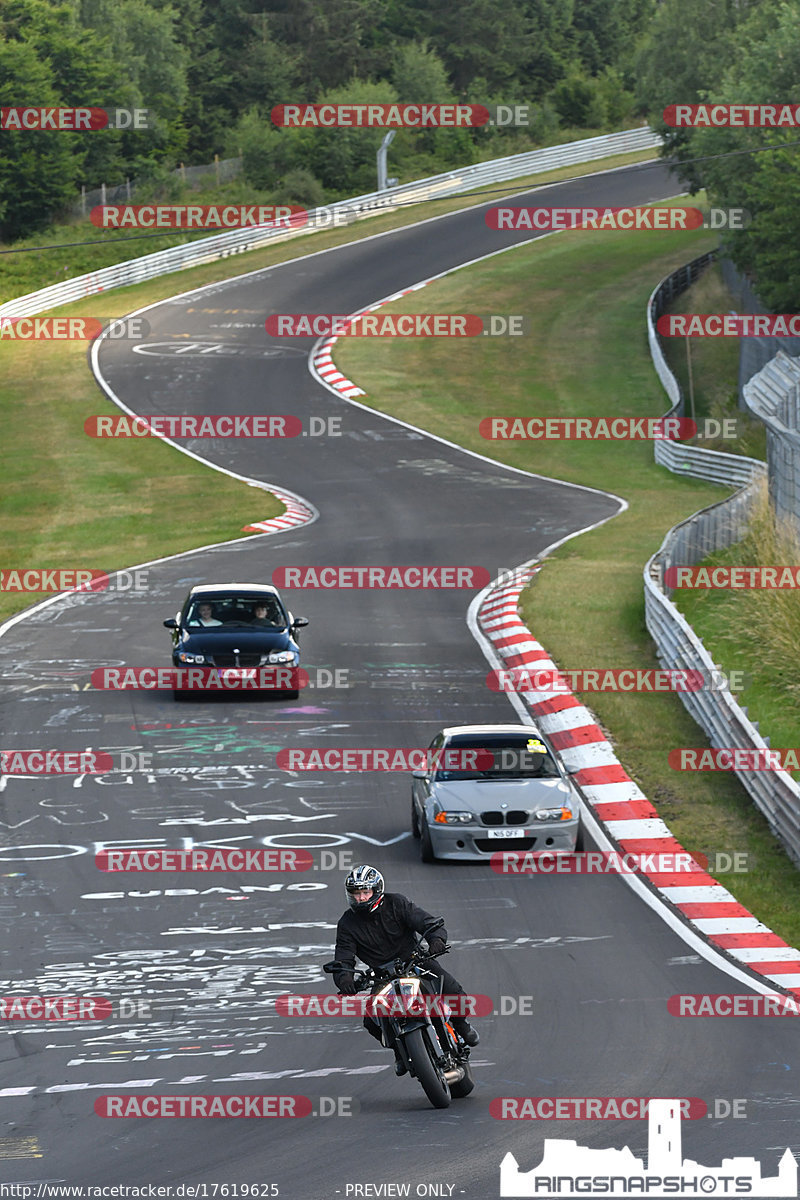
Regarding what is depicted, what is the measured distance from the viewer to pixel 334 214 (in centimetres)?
7756

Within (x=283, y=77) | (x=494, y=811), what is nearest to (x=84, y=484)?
(x=494, y=811)

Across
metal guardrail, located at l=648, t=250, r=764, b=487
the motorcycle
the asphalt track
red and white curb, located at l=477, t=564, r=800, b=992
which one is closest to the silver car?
the asphalt track

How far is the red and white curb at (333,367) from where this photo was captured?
54.7 m

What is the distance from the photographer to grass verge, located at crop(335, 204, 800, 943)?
19062 millimetres

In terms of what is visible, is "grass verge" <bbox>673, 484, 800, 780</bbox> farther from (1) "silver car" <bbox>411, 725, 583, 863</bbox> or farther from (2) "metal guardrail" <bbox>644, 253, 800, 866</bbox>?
(1) "silver car" <bbox>411, 725, 583, 863</bbox>

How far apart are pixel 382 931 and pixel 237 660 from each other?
1437cm

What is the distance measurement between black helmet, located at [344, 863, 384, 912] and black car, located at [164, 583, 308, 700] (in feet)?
46.6

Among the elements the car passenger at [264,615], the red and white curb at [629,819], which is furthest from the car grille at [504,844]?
the car passenger at [264,615]

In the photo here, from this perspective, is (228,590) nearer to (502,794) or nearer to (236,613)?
(236,613)

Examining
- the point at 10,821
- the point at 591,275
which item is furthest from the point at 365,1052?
the point at 591,275

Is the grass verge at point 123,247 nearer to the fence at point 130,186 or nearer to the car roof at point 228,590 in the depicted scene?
the fence at point 130,186

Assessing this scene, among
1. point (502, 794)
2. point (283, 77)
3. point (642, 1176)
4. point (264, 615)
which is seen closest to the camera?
point (642, 1176)

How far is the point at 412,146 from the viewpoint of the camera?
93125 mm

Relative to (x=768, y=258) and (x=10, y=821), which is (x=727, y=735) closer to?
(x=10, y=821)
